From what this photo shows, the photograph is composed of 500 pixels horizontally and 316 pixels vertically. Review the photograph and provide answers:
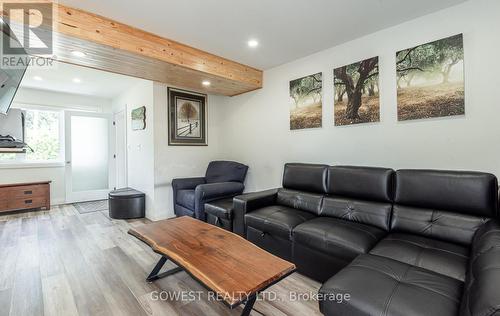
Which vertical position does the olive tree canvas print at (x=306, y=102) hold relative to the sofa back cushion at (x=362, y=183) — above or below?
above

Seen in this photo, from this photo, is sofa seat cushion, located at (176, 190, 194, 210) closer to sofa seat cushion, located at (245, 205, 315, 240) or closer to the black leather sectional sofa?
the black leather sectional sofa

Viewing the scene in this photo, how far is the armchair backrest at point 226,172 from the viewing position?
384 cm

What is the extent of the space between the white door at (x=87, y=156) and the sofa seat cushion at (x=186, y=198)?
285cm

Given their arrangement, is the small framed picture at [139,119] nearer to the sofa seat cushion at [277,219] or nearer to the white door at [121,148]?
the white door at [121,148]

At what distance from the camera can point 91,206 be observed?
15.8 feet

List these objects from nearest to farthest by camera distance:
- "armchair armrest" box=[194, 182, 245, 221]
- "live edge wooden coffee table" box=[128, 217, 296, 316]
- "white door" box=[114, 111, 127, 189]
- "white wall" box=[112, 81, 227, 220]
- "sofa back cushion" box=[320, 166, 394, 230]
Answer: "live edge wooden coffee table" box=[128, 217, 296, 316]
"sofa back cushion" box=[320, 166, 394, 230]
"armchair armrest" box=[194, 182, 245, 221]
"white wall" box=[112, 81, 227, 220]
"white door" box=[114, 111, 127, 189]

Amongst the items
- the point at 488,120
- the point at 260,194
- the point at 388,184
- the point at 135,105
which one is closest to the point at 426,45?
the point at 488,120

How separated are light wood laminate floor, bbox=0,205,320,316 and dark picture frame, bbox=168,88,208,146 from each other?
185 centimetres

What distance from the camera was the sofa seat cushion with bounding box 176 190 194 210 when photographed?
3398mm

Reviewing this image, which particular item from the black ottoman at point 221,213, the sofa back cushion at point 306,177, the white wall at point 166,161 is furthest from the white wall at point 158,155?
the sofa back cushion at point 306,177

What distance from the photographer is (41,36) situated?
212cm

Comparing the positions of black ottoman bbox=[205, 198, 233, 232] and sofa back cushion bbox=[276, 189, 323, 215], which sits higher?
sofa back cushion bbox=[276, 189, 323, 215]

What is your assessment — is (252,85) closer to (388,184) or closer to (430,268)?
(388,184)

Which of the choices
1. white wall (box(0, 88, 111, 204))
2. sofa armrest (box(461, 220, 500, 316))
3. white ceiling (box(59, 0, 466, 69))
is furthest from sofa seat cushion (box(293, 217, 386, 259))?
white wall (box(0, 88, 111, 204))
